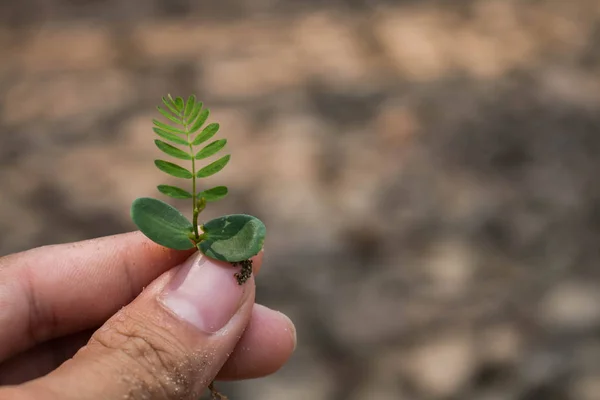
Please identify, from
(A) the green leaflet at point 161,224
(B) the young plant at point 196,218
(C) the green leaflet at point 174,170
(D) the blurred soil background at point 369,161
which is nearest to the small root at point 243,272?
(B) the young plant at point 196,218

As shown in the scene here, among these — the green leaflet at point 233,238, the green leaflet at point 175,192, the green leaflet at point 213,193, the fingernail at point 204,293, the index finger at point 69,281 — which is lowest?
the index finger at point 69,281

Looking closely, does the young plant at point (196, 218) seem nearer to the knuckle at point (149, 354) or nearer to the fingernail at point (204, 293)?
the fingernail at point (204, 293)

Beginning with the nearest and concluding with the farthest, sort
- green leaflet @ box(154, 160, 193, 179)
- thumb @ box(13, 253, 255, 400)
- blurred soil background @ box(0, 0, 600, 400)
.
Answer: thumb @ box(13, 253, 255, 400), green leaflet @ box(154, 160, 193, 179), blurred soil background @ box(0, 0, 600, 400)

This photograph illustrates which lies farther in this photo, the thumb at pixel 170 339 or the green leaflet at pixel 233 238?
the green leaflet at pixel 233 238

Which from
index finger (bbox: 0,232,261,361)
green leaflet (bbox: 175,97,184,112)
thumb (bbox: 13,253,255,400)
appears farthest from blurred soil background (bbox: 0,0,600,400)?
green leaflet (bbox: 175,97,184,112)

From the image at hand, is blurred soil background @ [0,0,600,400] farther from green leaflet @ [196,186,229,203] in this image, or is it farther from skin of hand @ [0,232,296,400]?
green leaflet @ [196,186,229,203]

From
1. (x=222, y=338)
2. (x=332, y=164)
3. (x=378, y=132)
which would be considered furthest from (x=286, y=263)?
(x=222, y=338)

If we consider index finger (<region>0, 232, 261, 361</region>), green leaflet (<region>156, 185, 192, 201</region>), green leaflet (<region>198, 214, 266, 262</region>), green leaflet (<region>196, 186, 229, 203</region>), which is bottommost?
index finger (<region>0, 232, 261, 361</region>)

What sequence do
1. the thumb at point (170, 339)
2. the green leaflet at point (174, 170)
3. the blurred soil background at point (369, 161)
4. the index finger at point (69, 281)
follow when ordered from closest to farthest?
1. the thumb at point (170, 339)
2. the green leaflet at point (174, 170)
3. the index finger at point (69, 281)
4. the blurred soil background at point (369, 161)
